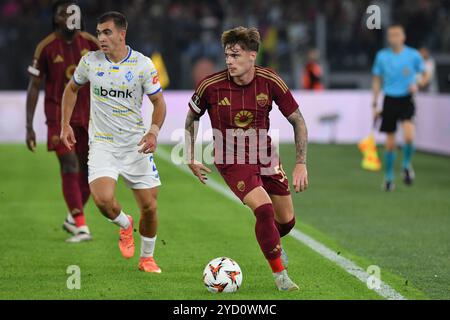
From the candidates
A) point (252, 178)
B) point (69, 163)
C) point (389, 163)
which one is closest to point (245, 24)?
point (389, 163)

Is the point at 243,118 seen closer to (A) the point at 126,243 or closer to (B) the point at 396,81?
(A) the point at 126,243

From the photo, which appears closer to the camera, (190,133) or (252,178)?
(252,178)

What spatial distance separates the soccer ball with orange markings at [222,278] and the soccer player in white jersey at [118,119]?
1.05 metres

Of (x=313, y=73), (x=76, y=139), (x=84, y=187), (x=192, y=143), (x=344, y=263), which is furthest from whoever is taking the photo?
(x=313, y=73)

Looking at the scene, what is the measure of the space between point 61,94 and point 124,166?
7.28 feet

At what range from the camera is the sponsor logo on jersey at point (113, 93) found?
877cm

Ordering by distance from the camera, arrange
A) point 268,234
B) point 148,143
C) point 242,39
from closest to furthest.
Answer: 1. point 268,234
2. point 242,39
3. point 148,143

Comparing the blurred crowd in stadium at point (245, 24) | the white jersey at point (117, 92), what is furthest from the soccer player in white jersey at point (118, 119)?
the blurred crowd in stadium at point (245, 24)

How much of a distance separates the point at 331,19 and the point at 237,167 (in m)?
21.8

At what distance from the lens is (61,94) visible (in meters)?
10.8

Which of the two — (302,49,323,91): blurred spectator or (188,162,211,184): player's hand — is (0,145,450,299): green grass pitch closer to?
(188,162,211,184): player's hand

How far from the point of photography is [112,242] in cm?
1055

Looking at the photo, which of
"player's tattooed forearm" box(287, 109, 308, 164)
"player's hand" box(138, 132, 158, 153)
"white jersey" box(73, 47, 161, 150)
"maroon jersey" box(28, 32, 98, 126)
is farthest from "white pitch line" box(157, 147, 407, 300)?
"maroon jersey" box(28, 32, 98, 126)

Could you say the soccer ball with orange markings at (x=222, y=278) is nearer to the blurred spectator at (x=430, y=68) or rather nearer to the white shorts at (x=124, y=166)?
the white shorts at (x=124, y=166)
